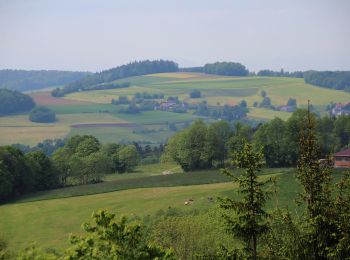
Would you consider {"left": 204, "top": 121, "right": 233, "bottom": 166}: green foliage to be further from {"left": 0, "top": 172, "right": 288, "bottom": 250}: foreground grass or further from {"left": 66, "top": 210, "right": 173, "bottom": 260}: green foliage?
{"left": 66, "top": 210, "right": 173, "bottom": 260}: green foliage

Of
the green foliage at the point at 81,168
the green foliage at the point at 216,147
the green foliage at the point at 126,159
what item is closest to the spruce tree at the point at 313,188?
the green foliage at the point at 81,168

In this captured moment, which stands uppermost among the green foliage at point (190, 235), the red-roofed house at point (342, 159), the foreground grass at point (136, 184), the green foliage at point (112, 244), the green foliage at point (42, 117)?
the green foliage at point (112, 244)

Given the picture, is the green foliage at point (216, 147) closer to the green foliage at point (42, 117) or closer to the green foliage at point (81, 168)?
the green foliage at point (81, 168)

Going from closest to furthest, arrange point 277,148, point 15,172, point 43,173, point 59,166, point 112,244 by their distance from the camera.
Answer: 1. point 112,244
2. point 15,172
3. point 43,173
4. point 59,166
5. point 277,148

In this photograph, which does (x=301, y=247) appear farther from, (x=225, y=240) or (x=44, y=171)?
(x=44, y=171)

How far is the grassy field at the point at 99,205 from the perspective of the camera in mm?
56094

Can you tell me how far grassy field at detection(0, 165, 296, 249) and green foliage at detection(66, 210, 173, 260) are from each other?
109ft

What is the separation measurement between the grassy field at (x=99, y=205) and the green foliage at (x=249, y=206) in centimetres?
3336

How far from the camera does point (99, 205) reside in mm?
65875

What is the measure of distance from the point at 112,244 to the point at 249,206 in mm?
4473

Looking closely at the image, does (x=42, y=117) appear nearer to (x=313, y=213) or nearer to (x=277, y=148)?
A: (x=277, y=148)

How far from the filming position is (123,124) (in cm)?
19550

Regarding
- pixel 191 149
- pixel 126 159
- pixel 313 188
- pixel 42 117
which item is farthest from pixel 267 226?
pixel 42 117

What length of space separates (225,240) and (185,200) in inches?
806
